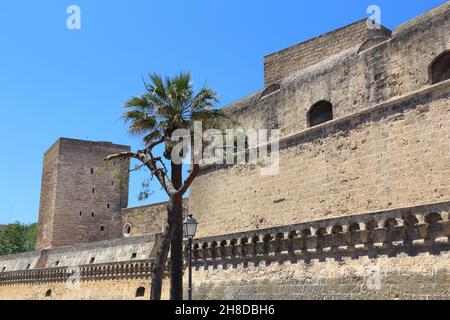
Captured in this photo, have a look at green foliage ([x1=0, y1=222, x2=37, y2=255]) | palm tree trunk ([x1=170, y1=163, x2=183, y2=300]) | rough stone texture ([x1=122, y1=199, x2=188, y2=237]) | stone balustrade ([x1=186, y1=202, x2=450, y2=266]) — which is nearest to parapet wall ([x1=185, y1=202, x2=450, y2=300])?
stone balustrade ([x1=186, y1=202, x2=450, y2=266])

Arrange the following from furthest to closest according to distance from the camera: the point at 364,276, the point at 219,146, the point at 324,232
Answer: the point at 219,146, the point at 324,232, the point at 364,276

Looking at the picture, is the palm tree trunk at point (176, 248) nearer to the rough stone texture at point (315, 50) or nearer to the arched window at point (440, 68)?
the arched window at point (440, 68)

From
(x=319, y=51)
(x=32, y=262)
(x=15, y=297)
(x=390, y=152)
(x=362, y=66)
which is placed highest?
(x=319, y=51)

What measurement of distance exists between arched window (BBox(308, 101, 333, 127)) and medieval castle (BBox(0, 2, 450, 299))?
33 mm

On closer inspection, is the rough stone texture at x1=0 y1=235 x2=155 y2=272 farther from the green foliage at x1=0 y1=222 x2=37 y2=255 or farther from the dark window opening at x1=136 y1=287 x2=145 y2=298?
the green foliage at x1=0 y1=222 x2=37 y2=255

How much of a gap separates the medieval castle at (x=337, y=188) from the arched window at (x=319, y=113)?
0.03 metres

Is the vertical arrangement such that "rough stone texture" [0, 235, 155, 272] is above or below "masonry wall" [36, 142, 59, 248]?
below

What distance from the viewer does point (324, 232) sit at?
11.8 metres

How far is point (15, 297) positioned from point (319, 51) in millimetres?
20373

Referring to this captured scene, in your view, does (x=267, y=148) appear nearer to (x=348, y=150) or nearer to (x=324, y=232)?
(x=348, y=150)

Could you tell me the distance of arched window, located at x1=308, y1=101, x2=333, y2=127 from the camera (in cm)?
1546

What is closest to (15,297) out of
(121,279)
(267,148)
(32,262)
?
(32,262)

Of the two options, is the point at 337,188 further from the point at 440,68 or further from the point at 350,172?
the point at 440,68

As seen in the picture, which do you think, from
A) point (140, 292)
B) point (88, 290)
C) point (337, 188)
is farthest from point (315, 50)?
point (88, 290)
